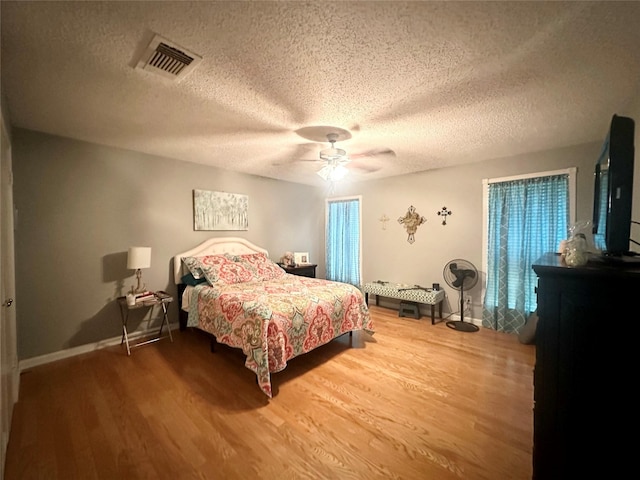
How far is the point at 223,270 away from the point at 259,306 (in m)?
1.28

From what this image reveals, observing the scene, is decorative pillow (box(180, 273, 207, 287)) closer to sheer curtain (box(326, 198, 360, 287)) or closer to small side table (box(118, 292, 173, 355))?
small side table (box(118, 292, 173, 355))

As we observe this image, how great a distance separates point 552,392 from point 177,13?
2231mm

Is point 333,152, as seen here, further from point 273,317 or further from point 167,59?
point 273,317

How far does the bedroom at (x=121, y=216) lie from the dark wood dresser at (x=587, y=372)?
5.22 feet

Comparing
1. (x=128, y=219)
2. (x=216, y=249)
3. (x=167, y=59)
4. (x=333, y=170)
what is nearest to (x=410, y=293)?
(x=333, y=170)

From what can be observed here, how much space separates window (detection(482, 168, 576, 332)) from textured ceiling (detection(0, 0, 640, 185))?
63 centimetres

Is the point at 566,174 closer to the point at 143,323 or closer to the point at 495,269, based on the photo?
the point at 495,269

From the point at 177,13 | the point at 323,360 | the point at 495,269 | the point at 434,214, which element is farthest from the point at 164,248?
the point at 495,269

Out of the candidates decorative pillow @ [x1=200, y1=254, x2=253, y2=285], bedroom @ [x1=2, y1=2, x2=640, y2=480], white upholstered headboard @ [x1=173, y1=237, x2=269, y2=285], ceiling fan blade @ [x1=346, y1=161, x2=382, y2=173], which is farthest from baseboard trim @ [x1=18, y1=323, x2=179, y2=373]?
ceiling fan blade @ [x1=346, y1=161, x2=382, y2=173]

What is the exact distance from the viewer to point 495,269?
3486mm

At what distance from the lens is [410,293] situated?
385cm

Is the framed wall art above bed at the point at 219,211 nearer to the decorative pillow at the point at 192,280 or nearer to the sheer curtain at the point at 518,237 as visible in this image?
the decorative pillow at the point at 192,280

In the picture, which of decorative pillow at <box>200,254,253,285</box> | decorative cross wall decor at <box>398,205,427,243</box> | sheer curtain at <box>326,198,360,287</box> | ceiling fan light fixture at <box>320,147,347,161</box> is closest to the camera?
ceiling fan light fixture at <box>320,147,347,161</box>

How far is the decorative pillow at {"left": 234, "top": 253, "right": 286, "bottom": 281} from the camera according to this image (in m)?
3.63
